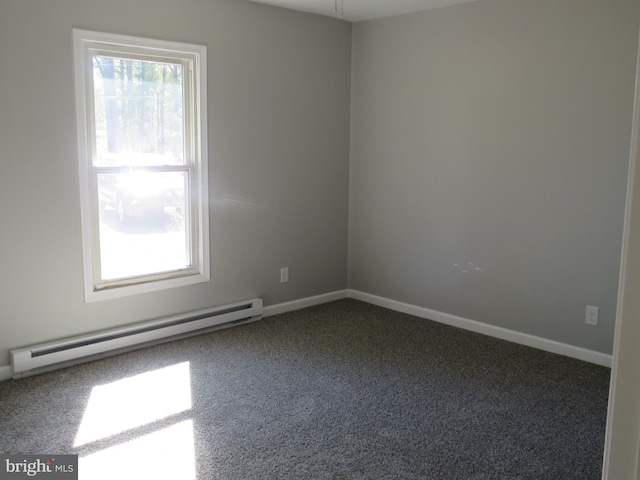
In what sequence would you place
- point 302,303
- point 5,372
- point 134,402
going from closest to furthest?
point 134,402
point 5,372
point 302,303

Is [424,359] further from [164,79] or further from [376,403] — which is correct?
[164,79]

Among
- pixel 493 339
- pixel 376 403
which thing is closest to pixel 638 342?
pixel 376 403

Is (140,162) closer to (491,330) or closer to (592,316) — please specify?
(491,330)

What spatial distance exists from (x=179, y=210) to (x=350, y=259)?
5.73 ft

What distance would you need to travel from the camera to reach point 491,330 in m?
4.37

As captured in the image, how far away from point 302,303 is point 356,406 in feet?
6.13

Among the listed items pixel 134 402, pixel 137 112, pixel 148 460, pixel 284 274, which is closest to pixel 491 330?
pixel 284 274

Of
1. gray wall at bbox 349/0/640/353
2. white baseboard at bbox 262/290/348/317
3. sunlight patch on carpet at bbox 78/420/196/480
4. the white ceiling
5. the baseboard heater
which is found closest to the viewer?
sunlight patch on carpet at bbox 78/420/196/480

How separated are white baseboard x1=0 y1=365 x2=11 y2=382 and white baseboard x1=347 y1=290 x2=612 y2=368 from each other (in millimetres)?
2832

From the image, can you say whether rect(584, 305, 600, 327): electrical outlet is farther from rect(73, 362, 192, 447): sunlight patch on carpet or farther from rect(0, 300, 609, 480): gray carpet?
rect(73, 362, 192, 447): sunlight patch on carpet

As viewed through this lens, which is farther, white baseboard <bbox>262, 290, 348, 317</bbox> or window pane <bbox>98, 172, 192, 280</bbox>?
white baseboard <bbox>262, 290, 348, 317</bbox>

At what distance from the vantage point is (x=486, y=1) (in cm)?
412

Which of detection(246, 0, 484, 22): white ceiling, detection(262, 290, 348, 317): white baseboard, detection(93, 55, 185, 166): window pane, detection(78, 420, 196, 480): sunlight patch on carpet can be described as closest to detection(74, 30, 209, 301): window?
detection(93, 55, 185, 166): window pane

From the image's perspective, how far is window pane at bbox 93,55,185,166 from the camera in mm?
3729
